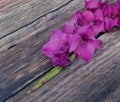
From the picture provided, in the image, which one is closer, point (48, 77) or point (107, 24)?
point (48, 77)

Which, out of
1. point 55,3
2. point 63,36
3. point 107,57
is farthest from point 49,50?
point 55,3

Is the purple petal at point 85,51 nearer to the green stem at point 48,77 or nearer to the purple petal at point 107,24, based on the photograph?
the green stem at point 48,77

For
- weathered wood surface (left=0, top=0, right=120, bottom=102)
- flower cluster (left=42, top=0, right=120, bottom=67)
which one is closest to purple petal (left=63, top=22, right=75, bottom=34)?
flower cluster (left=42, top=0, right=120, bottom=67)

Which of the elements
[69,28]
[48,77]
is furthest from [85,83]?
[69,28]

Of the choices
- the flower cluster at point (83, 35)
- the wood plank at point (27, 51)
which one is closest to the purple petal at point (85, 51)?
the flower cluster at point (83, 35)

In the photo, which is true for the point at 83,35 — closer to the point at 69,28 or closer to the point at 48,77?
the point at 69,28

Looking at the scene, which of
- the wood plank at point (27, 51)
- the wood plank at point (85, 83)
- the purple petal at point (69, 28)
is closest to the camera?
the wood plank at point (85, 83)
